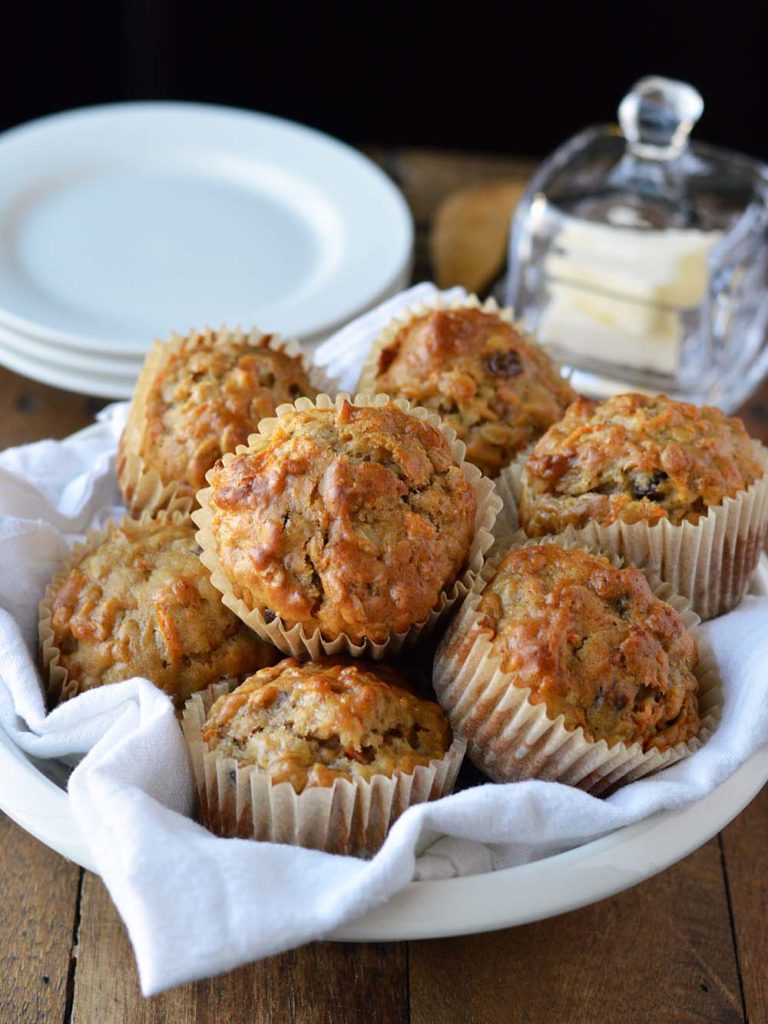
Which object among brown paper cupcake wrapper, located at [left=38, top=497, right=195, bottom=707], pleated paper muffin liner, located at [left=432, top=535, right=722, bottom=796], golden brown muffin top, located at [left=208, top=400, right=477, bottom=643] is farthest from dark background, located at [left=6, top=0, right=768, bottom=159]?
pleated paper muffin liner, located at [left=432, top=535, right=722, bottom=796]

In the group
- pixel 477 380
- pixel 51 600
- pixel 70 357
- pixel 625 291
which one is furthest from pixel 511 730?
pixel 625 291

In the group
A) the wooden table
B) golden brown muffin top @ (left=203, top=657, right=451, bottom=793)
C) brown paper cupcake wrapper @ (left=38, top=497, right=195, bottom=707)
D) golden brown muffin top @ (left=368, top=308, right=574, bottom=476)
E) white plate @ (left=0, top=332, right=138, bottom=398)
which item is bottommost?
the wooden table

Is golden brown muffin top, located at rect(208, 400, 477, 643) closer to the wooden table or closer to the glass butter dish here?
the wooden table

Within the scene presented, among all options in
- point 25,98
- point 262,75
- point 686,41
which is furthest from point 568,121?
point 25,98

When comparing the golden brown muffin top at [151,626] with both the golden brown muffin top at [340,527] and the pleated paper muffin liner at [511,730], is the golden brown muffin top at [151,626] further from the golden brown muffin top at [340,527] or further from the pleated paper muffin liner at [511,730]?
the pleated paper muffin liner at [511,730]

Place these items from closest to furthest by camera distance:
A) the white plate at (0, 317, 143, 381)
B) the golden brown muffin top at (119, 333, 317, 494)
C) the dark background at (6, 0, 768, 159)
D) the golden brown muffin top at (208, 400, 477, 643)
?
the golden brown muffin top at (208, 400, 477, 643) < the golden brown muffin top at (119, 333, 317, 494) < the white plate at (0, 317, 143, 381) < the dark background at (6, 0, 768, 159)

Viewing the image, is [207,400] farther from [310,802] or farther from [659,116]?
[659,116]

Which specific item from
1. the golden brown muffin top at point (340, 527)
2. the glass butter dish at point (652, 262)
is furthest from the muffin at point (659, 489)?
the glass butter dish at point (652, 262)
